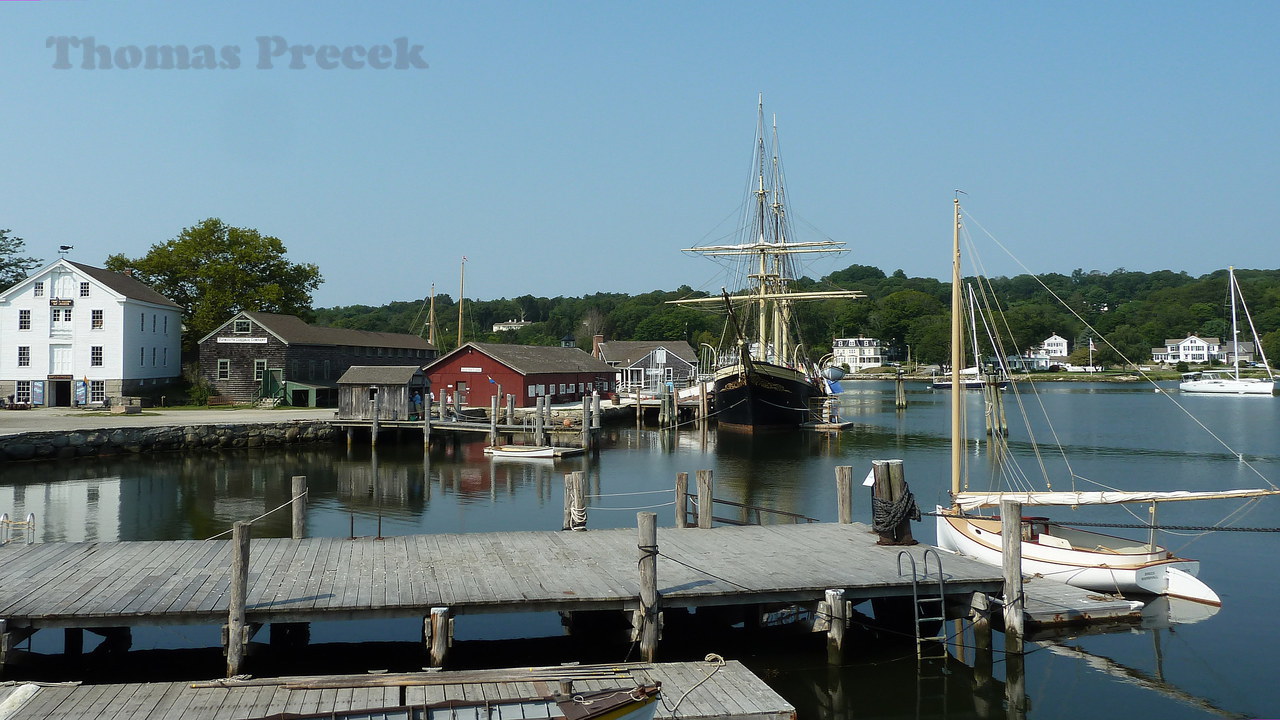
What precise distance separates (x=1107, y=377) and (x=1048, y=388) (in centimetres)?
2944

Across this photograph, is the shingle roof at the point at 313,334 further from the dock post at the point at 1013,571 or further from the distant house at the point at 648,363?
the dock post at the point at 1013,571

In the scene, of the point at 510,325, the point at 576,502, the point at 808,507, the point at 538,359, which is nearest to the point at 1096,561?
the point at 576,502

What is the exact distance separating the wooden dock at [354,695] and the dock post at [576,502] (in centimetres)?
641

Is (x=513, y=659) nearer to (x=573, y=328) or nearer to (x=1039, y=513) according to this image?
(x=1039, y=513)

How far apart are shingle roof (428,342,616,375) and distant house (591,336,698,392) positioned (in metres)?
8.98

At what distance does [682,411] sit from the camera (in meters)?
64.0

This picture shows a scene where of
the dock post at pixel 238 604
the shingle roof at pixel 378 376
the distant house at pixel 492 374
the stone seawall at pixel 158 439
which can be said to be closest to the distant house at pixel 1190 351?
the distant house at pixel 492 374

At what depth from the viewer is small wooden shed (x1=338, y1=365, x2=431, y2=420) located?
4562cm

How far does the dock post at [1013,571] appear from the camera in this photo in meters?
12.9

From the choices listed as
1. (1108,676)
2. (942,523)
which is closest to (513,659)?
(1108,676)

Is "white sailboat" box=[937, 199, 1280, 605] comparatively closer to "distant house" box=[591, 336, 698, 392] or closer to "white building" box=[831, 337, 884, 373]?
"distant house" box=[591, 336, 698, 392]

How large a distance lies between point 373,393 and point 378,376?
941mm

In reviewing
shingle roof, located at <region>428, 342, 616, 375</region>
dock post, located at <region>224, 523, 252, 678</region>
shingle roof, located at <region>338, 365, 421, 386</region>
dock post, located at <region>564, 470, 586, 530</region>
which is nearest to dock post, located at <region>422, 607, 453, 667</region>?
dock post, located at <region>224, 523, 252, 678</region>

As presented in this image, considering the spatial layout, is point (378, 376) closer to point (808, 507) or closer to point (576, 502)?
point (808, 507)
